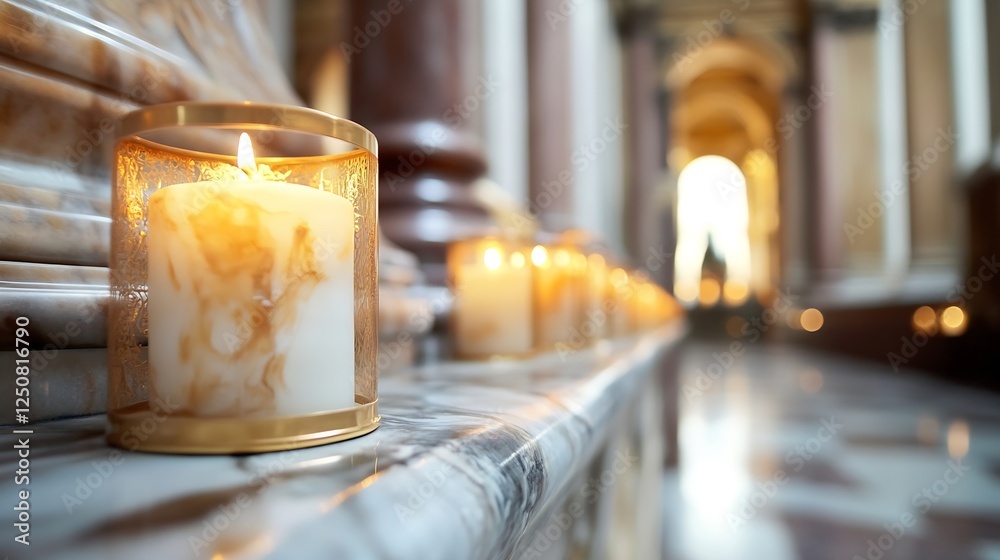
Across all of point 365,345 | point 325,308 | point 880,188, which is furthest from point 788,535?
point 880,188

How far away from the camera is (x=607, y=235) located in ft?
31.6

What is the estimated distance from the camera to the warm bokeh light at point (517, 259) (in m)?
1.44

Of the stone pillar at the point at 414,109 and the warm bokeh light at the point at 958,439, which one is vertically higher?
the stone pillar at the point at 414,109

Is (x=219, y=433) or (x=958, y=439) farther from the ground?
(x=219, y=433)

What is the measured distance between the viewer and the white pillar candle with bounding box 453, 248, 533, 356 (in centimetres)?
139

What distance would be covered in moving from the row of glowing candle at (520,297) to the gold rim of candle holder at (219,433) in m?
0.89

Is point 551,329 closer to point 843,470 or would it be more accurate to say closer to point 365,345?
point 843,470

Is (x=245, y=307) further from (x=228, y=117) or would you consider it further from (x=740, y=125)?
(x=740, y=125)

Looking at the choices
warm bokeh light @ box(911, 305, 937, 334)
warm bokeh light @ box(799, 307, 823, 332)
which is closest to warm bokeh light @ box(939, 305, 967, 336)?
warm bokeh light @ box(911, 305, 937, 334)

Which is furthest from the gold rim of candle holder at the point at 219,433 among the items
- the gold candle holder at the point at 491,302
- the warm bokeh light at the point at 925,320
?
the warm bokeh light at the point at 925,320

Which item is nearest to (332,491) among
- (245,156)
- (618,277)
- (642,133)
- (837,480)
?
(245,156)

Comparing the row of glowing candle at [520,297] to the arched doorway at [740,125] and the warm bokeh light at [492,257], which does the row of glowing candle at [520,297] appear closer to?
the warm bokeh light at [492,257]

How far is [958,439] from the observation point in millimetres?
2072

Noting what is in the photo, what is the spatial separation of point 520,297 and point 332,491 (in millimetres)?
1064
